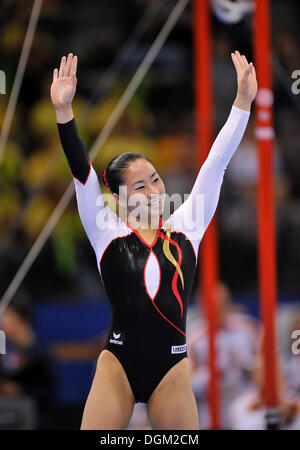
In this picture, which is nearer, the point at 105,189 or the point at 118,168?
the point at 118,168

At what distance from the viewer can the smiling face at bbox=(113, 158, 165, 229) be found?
2.69m

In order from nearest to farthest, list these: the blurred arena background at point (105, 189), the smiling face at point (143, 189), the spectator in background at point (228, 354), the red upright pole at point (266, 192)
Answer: the smiling face at point (143, 189) → the red upright pole at point (266, 192) → the blurred arena background at point (105, 189) → the spectator in background at point (228, 354)

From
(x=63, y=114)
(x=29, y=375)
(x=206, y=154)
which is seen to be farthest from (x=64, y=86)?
(x=29, y=375)

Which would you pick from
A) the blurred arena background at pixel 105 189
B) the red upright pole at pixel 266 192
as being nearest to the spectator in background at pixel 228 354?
the blurred arena background at pixel 105 189

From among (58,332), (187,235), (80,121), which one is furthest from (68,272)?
(187,235)

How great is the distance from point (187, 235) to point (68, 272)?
3.18 m

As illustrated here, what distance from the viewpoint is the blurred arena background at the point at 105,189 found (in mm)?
5055

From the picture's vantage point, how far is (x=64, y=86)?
261 cm

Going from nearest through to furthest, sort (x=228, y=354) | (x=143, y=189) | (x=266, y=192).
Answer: (x=143, y=189), (x=266, y=192), (x=228, y=354)

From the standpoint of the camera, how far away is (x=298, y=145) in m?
6.88

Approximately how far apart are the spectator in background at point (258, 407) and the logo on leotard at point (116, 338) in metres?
1.65

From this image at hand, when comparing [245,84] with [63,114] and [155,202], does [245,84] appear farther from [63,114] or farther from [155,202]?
[63,114]

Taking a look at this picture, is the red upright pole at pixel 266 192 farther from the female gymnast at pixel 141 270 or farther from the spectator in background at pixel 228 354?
the spectator in background at pixel 228 354

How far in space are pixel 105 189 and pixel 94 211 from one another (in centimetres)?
259
